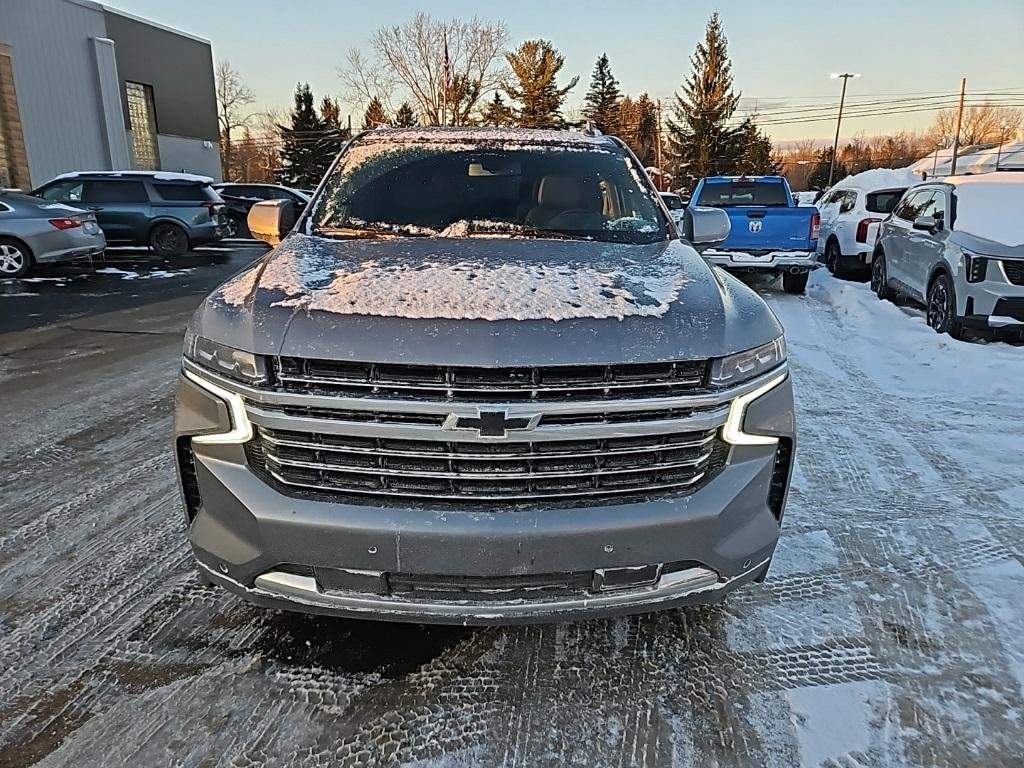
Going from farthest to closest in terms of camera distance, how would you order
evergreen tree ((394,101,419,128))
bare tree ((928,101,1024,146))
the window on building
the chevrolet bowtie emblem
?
bare tree ((928,101,1024,146)) < evergreen tree ((394,101,419,128)) < the window on building < the chevrolet bowtie emblem

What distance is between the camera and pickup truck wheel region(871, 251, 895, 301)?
1023 cm

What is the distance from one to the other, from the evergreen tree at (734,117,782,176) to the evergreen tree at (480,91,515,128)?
16444mm

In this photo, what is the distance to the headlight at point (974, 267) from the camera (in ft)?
24.0

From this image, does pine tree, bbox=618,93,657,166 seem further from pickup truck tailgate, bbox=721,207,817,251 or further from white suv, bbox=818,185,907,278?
pickup truck tailgate, bbox=721,207,817,251

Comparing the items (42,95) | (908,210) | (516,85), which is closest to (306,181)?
(516,85)

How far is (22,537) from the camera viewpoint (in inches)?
132

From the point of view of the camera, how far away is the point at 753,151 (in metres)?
54.5

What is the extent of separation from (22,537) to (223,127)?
67299 mm

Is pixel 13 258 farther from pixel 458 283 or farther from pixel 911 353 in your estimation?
pixel 911 353

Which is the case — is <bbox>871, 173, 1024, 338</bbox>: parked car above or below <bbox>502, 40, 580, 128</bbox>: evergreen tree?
below

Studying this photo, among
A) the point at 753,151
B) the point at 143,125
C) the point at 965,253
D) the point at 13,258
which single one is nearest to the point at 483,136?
the point at 965,253

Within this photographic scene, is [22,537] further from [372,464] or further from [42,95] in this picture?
[42,95]

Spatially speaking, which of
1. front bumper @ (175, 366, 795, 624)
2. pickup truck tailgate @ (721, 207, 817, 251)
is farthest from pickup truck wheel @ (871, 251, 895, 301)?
front bumper @ (175, 366, 795, 624)

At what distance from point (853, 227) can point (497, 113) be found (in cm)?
4150
